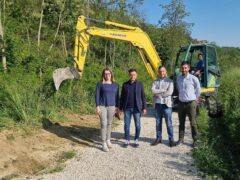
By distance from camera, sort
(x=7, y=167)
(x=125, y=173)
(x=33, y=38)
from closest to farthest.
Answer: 1. (x=125, y=173)
2. (x=7, y=167)
3. (x=33, y=38)

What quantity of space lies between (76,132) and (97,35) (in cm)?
370

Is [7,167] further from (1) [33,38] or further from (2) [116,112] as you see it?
(1) [33,38]

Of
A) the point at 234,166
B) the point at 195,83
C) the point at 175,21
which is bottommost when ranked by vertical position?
the point at 234,166

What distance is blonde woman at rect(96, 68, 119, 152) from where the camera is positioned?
8.69 meters

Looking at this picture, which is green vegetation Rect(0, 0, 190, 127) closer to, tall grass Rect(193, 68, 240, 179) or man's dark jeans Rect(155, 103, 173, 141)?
man's dark jeans Rect(155, 103, 173, 141)

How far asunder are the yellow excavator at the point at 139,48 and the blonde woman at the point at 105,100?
342 centimetres

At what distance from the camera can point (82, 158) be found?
8219 millimetres

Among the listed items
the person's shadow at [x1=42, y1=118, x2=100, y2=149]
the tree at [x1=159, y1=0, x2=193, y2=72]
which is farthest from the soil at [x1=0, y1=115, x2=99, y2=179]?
the tree at [x1=159, y1=0, x2=193, y2=72]

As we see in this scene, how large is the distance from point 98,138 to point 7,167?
288cm

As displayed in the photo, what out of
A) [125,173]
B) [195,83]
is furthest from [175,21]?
[125,173]

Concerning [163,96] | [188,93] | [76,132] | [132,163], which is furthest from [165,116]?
[76,132]

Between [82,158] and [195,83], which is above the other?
[195,83]

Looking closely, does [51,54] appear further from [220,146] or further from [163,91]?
[220,146]

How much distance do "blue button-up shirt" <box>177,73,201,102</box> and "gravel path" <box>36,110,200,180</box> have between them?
1100 mm
